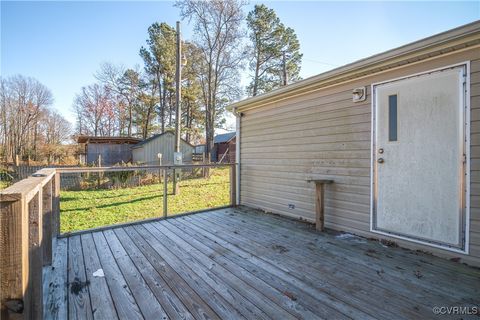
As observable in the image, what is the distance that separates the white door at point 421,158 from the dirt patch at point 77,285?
319cm

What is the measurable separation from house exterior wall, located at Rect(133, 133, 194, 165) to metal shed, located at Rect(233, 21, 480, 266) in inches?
422

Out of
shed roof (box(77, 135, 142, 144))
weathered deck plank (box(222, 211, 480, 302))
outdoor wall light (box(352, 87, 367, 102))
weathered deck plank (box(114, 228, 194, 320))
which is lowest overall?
weathered deck plank (box(222, 211, 480, 302))

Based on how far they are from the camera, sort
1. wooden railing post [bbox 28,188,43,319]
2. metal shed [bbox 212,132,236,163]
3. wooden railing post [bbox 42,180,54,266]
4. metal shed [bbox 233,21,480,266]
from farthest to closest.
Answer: metal shed [bbox 212,132,236,163] → metal shed [bbox 233,21,480,266] → wooden railing post [bbox 42,180,54,266] → wooden railing post [bbox 28,188,43,319]

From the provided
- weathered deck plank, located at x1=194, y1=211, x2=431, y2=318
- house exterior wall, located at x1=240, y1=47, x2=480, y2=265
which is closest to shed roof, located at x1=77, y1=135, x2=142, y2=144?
house exterior wall, located at x1=240, y1=47, x2=480, y2=265

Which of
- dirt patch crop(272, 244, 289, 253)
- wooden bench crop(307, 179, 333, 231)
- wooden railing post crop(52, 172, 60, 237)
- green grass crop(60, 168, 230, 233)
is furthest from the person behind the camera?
green grass crop(60, 168, 230, 233)

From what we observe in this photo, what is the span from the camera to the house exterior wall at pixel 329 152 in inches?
91.1

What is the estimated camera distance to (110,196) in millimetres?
6809

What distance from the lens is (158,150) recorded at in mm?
13906

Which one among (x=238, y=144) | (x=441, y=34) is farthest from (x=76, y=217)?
(x=441, y=34)

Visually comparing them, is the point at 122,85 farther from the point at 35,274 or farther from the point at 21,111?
the point at 35,274

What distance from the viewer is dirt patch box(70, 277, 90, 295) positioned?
1.84 m

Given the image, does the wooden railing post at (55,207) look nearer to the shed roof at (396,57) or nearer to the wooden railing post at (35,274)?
the wooden railing post at (35,274)

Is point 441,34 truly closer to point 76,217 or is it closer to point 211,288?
point 211,288

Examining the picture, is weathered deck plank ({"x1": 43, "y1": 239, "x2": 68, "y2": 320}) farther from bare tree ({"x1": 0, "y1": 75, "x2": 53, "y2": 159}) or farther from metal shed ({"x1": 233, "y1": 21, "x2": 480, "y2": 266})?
bare tree ({"x1": 0, "y1": 75, "x2": 53, "y2": 159})
